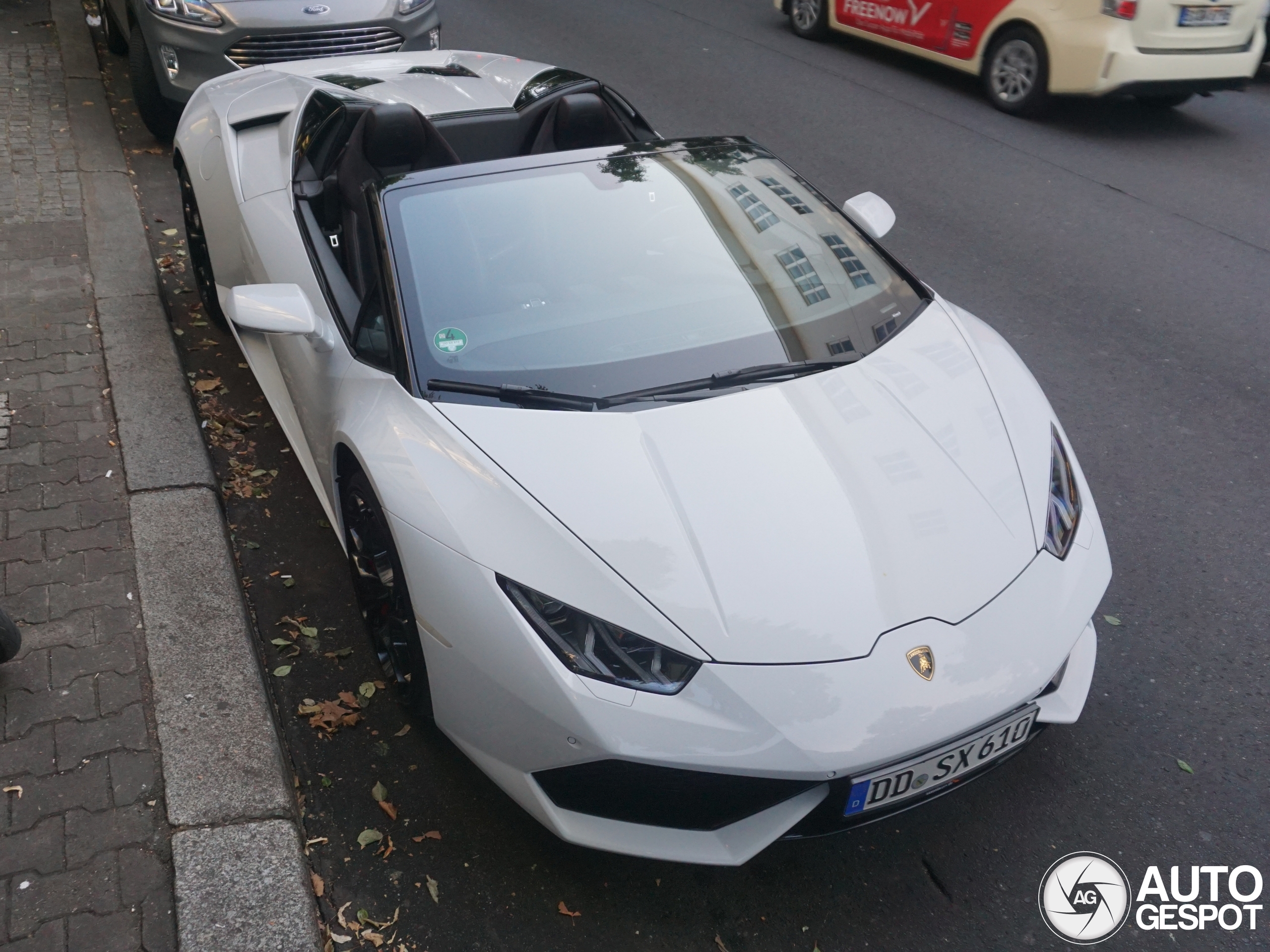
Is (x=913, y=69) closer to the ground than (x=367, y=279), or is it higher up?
closer to the ground

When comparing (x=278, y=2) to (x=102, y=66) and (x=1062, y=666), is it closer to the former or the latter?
(x=102, y=66)

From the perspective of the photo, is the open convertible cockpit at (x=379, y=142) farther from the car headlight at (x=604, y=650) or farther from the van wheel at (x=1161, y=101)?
the van wheel at (x=1161, y=101)

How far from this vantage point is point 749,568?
7.84 feet

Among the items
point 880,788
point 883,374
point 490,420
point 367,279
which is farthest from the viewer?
point 367,279

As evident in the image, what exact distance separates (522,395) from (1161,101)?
27.4ft

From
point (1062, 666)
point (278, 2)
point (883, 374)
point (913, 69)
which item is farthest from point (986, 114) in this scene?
point (1062, 666)

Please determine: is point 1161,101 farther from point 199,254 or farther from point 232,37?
point 199,254

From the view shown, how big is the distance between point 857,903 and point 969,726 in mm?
609

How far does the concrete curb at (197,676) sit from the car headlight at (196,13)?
2.38 meters

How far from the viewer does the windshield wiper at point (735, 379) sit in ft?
9.14

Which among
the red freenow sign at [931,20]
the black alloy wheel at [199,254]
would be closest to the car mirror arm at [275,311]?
the black alloy wheel at [199,254]

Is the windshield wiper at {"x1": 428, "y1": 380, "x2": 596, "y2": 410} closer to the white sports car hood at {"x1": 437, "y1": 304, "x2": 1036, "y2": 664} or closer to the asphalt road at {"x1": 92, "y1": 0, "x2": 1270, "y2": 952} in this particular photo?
the white sports car hood at {"x1": 437, "y1": 304, "x2": 1036, "y2": 664}

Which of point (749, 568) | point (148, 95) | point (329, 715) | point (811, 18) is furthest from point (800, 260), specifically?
point (811, 18)

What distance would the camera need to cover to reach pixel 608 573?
236 centimetres
